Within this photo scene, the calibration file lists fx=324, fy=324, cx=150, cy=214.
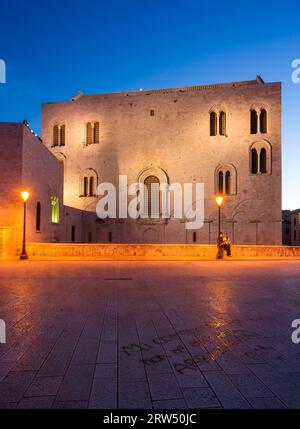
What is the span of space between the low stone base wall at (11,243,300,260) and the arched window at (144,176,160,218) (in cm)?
1529

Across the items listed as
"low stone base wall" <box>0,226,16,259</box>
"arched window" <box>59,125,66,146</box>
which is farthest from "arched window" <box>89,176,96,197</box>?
"low stone base wall" <box>0,226,16,259</box>

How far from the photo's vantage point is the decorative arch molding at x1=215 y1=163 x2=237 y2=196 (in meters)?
33.0

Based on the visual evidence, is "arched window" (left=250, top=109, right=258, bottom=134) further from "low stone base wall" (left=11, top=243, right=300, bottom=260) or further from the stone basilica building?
"low stone base wall" (left=11, top=243, right=300, bottom=260)

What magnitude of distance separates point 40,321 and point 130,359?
2386 mm

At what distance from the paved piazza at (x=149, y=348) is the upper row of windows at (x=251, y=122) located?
27.4 metres

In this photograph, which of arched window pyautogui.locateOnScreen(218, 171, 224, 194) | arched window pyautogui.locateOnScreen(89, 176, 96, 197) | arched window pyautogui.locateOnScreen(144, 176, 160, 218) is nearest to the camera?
arched window pyautogui.locateOnScreen(218, 171, 224, 194)

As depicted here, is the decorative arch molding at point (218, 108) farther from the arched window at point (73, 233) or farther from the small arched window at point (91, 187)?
the arched window at point (73, 233)

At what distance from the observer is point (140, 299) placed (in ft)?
24.3

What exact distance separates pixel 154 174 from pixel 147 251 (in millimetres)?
16899

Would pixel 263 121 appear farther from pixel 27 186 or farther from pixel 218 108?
pixel 27 186

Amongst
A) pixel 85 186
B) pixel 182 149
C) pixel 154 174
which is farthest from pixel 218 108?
pixel 85 186

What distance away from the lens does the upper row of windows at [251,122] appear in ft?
107

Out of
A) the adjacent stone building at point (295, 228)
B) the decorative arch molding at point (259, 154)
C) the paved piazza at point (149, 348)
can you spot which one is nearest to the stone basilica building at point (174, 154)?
the decorative arch molding at point (259, 154)
